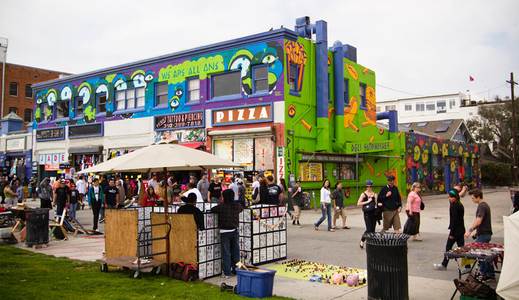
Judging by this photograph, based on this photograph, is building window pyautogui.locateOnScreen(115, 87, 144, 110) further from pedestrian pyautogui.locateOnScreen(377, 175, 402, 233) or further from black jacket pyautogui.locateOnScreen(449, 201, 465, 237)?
black jacket pyautogui.locateOnScreen(449, 201, 465, 237)

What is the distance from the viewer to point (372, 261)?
713cm

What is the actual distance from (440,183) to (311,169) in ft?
63.8

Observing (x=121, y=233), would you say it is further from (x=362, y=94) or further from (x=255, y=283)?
(x=362, y=94)

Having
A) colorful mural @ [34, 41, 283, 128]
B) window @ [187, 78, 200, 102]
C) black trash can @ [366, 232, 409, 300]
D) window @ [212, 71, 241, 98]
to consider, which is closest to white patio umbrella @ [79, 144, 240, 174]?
black trash can @ [366, 232, 409, 300]

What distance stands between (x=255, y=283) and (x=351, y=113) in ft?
71.3

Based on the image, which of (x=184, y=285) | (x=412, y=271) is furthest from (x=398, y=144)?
(x=184, y=285)

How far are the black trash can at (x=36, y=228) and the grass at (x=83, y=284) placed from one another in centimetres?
248

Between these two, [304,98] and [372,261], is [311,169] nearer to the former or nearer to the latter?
[304,98]

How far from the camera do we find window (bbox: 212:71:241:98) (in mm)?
24984

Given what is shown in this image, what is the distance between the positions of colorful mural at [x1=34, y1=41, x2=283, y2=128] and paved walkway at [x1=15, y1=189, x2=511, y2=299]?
7968 mm

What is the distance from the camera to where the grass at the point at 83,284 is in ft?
25.4

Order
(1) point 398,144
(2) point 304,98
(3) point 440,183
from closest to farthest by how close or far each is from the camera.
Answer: (2) point 304,98 < (1) point 398,144 < (3) point 440,183

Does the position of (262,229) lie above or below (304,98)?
below

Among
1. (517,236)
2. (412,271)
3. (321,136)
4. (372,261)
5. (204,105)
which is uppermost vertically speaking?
(204,105)
